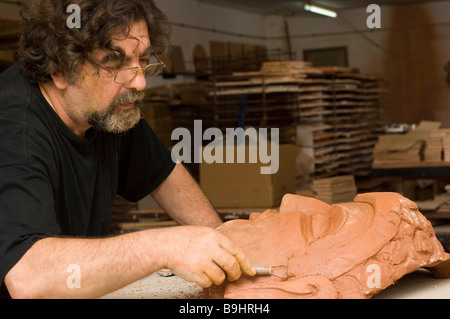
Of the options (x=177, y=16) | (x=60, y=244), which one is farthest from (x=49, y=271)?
(x=177, y=16)

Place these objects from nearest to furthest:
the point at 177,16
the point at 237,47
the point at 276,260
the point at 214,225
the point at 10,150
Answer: the point at 10,150
the point at 276,260
the point at 214,225
the point at 177,16
the point at 237,47

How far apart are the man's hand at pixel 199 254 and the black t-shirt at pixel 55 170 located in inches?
15.6

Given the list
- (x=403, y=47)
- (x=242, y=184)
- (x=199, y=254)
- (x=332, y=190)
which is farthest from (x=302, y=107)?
(x=403, y=47)

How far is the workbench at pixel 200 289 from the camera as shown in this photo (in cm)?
250

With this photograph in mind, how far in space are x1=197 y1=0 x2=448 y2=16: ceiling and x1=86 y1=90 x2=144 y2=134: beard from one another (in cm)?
1093

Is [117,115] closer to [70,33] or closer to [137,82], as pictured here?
[137,82]

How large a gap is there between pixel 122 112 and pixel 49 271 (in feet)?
2.72

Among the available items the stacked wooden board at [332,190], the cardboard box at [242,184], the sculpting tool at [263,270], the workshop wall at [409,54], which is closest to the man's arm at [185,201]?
the sculpting tool at [263,270]

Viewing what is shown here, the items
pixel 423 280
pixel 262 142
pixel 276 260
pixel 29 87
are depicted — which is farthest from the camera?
pixel 262 142

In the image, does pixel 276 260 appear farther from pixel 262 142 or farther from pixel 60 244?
pixel 262 142

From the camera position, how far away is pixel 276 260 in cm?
240

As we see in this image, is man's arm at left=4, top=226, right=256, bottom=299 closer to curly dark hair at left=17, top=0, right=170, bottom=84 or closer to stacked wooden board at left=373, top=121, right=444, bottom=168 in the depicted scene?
curly dark hair at left=17, top=0, right=170, bottom=84

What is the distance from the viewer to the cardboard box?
5867 mm

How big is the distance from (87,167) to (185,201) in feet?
2.05
